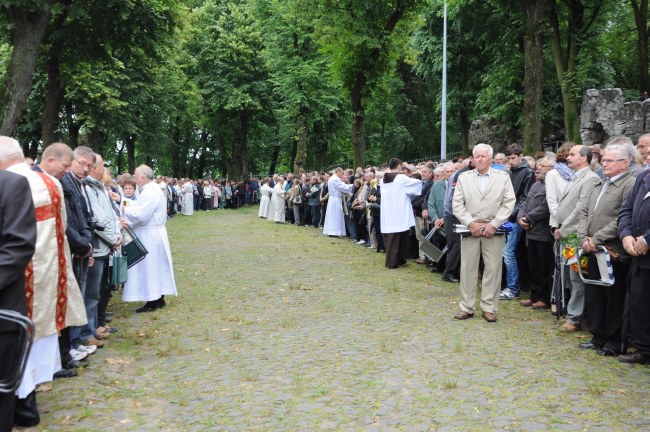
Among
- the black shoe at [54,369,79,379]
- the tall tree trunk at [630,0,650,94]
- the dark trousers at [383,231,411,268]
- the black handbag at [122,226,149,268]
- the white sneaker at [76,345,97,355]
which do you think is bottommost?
the black shoe at [54,369,79,379]

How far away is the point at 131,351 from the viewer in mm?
7438

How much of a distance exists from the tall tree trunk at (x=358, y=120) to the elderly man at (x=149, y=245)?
1598 centimetres

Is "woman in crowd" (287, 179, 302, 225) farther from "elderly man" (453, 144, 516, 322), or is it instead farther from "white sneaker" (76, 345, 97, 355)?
"white sneaker" (76, 345, 97, 355)

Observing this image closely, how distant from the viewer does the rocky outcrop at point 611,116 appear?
21.2 meters

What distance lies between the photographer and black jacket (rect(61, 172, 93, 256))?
6.59 meters

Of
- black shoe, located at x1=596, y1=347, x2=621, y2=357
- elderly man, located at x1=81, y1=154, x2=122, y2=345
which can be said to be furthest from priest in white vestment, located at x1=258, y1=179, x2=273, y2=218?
black shoe, located at x1=596, y1=347, x2=621, y2=357

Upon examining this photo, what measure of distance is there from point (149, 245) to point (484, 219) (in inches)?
185

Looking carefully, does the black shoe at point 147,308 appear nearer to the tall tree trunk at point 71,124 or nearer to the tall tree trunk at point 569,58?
the tall tree trunk at point 569,58

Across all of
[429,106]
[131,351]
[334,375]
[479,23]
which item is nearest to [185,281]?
[131,351]

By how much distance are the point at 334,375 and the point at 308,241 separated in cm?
1374

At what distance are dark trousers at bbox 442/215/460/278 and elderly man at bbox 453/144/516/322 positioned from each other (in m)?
2.99

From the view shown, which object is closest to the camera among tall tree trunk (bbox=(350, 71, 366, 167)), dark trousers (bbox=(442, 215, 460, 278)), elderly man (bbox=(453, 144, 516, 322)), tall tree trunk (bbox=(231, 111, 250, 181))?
elderly man (bbox=(453, 144, 516, 322))

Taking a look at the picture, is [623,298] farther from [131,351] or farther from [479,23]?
[479,23]

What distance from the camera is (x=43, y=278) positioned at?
511cm
